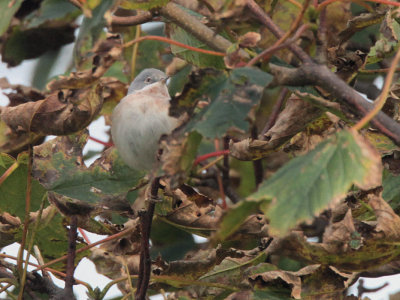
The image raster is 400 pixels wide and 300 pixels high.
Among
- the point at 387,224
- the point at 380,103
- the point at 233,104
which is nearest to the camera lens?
the point at 380,103

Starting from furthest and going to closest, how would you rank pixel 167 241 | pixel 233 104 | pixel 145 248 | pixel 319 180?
pixel 167 241 < pixel 145 248 < pixel 233 104 < pixel 319 180

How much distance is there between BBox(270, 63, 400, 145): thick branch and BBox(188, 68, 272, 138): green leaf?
0.11m

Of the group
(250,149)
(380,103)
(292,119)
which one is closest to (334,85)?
(380,103)

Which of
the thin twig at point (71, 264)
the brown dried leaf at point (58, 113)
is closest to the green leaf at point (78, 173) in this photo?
the thin twig at point (71, 264)

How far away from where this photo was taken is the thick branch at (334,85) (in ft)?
6.47

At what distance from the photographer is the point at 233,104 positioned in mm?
1948

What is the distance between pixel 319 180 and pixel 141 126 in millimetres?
1681

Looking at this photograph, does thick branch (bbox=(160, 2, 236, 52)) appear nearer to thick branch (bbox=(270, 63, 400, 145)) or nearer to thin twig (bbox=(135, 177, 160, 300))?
thick branch (bbox=(270, 63, 400, 145))

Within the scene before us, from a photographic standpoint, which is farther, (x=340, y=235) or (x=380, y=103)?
(x=340, y=235)

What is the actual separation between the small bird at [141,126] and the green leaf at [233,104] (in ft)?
3.72

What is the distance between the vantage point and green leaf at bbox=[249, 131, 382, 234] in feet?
5.44

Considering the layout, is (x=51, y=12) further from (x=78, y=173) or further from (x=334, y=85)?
(x=334, y=85)

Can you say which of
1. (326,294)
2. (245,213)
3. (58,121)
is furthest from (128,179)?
(245,213)

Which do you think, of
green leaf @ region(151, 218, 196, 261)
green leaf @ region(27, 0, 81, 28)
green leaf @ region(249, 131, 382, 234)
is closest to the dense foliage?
green leaf @ region(249, 131, 382, 234)
